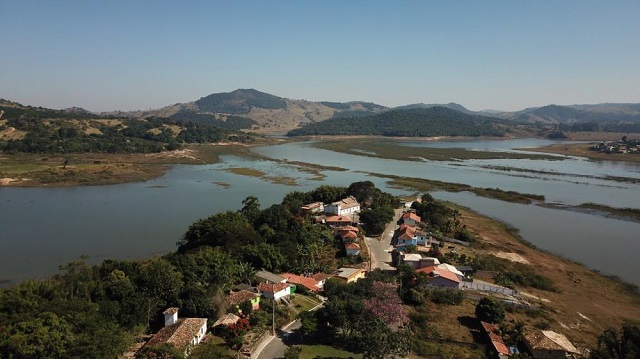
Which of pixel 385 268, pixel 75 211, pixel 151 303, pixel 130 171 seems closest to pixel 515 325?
pixel 385 268

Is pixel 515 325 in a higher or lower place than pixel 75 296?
lower

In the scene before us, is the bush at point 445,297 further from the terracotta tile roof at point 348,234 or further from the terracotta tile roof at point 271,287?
the terracotta tile roof at point 348,234

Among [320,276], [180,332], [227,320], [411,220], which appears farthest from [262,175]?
[180,332]

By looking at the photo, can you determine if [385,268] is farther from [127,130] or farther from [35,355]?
[127,130]

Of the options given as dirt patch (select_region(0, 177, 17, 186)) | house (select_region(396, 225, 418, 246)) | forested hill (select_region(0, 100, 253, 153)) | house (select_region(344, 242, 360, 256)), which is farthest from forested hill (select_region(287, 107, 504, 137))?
house (select_region(344, 242, 360, 256))

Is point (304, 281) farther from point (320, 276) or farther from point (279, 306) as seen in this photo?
point (279, 306)
